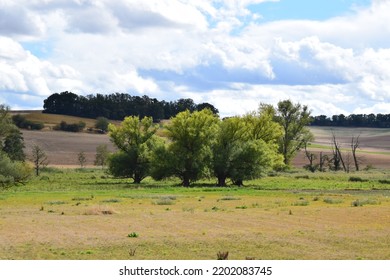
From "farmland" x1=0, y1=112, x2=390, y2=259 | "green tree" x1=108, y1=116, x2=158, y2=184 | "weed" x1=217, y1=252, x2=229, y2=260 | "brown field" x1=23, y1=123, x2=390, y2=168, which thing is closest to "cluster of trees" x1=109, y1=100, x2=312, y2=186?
"green tree" x1=108, y1=116, x2=158, y2=184

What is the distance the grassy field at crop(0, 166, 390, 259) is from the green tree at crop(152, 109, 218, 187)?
24813 millimetres

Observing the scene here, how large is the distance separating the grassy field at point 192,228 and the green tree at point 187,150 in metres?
24.8

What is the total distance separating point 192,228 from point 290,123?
83.4m

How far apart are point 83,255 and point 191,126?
59.9 meters

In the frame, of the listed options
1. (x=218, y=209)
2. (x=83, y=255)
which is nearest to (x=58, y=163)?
(x=218, y=209)

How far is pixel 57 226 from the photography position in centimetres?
3281

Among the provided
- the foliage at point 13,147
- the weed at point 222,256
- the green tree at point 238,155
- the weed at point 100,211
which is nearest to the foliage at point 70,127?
the foliage at point 13,147

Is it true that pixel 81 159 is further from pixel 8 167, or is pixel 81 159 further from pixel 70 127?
pixel 8 167

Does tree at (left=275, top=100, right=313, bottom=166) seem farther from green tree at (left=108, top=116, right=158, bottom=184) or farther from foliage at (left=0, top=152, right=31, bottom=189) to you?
foliage at (left=0, top=152, right=31, bottom=189)

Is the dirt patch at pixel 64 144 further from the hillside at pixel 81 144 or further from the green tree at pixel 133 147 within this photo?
the green tree at pixel 133 147

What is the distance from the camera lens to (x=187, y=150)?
8150 cm

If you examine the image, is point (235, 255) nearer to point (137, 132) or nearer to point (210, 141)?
point (210, 141)

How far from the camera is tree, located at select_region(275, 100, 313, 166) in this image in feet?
369

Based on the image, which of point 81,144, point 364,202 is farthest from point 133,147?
point 81,144
